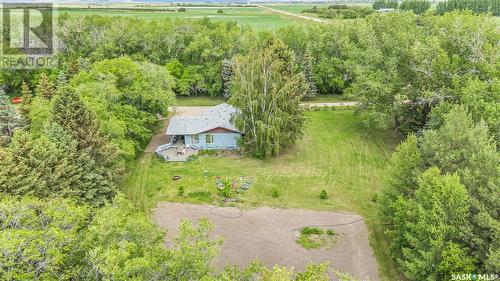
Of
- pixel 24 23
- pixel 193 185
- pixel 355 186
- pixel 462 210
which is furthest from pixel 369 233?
pixel 24 23

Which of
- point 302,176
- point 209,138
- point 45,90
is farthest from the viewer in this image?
point 45,90

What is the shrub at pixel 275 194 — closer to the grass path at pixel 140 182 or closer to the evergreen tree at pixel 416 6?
the grass path at pixel 140 182

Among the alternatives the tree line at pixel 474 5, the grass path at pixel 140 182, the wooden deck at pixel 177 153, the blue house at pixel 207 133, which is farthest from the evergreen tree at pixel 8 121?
the tree line at pixel 474 5

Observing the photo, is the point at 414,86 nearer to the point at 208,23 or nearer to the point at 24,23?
the point at 208,23

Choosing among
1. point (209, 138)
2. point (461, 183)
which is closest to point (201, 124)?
point (209, 138)

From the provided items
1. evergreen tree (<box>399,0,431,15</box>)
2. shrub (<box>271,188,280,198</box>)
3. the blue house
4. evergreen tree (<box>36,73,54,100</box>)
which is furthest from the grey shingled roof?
evergreen tree (<box>399,0,431,15</box>)

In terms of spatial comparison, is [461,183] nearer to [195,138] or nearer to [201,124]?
[195,138]
